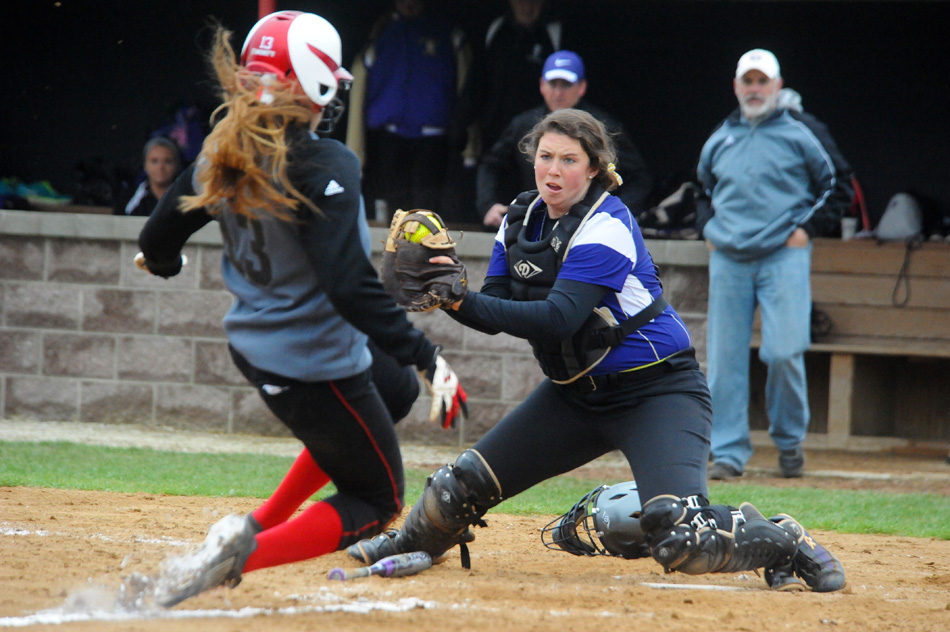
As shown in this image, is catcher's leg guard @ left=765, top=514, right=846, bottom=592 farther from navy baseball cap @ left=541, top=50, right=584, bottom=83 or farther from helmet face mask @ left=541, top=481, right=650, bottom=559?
navy baseball cap @ left=541, top=50, right=584, bottom=83

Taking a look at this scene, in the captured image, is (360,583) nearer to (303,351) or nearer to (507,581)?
(507,581)

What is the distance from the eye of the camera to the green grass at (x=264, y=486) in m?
5.46

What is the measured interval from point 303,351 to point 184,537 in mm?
1678

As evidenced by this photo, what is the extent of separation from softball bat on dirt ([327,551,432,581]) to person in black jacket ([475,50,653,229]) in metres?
3.65

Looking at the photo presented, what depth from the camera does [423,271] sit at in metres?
3.39

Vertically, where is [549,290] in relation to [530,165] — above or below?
below

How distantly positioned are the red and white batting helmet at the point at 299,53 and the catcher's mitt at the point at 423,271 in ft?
1.63

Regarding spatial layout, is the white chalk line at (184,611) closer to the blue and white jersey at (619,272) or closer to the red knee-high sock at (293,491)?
the red knee-high sock at (293,491)

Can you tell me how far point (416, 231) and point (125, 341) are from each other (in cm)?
500

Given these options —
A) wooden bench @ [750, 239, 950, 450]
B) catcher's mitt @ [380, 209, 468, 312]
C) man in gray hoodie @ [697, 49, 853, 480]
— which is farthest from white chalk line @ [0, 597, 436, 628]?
wooden bench @ [750, 239, 950, 450]

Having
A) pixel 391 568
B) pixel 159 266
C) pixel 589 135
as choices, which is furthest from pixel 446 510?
pixel 589 135

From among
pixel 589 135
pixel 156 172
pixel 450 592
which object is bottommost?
pixel 450 592

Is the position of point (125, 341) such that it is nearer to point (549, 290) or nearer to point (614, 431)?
point (549, 290)

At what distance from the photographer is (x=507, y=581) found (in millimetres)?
3812
